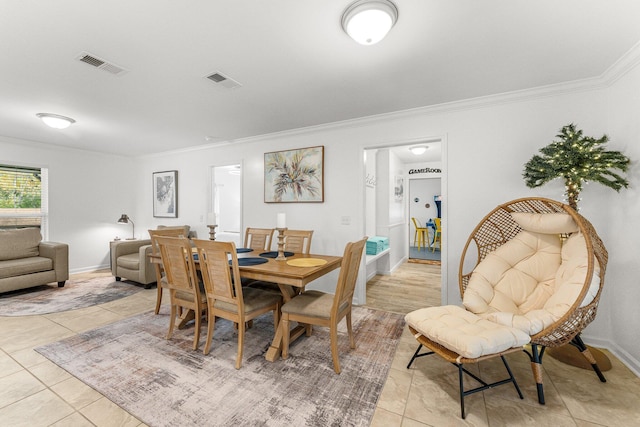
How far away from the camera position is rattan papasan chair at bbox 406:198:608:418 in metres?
1.64

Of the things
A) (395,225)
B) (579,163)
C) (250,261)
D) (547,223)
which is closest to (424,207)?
(395,225)

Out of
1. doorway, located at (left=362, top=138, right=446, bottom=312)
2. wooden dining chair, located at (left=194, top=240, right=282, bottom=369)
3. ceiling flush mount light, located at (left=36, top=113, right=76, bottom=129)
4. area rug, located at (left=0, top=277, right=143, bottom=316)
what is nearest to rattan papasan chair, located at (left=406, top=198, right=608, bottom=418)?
doorway, located at (left=362, top=138, right=446, bottom=312)

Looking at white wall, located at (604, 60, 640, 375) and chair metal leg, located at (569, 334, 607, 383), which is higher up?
white wall, located at (604, 60, 640, 375)

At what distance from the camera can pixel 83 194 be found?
5191 mm

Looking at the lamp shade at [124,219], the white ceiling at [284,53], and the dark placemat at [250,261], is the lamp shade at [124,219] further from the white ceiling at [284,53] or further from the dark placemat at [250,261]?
the dark placemat at [250,261]

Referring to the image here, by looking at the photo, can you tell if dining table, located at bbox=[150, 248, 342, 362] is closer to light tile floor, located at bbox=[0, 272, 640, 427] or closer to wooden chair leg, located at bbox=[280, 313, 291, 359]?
wooden chair leg, located at bbox=[280, 313, 291, 359]

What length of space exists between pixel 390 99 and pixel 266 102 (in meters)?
1.33

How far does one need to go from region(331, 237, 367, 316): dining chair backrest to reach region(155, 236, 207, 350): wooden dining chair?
118cm

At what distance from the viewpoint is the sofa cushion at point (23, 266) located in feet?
11.9

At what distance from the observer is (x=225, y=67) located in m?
2.28

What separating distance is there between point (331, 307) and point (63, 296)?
12.9 feet

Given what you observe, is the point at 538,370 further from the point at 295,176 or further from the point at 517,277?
the point at 295,176

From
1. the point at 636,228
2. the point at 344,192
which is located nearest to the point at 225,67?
the point at 344,192

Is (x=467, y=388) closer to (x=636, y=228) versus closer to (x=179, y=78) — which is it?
(x=636, y=228)
